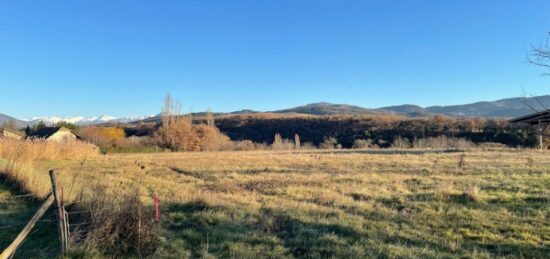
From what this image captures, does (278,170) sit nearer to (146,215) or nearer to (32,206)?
(32,206)

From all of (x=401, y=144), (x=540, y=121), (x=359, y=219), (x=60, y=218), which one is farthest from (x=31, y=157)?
(x=401, y=144)

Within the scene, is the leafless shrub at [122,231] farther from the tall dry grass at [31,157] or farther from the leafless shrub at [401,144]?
the leafless shrub at [401,144]

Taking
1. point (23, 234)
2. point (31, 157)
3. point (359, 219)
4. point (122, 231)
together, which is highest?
point (31, 157)

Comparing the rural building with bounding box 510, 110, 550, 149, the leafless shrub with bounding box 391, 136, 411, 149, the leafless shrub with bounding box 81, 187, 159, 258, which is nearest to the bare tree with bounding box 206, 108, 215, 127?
the leafless shrub with bounding box 391, 136, 411, 149

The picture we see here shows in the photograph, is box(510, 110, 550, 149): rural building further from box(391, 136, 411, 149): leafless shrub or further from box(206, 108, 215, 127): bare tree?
box(206, 108, 215, 127): bare tree

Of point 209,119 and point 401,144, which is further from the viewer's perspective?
point 209,119

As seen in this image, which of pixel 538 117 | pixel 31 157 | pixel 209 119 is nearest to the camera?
pixel 538 117

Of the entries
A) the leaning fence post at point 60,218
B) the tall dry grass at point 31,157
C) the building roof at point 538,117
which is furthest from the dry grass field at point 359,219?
the tall dry grass at point 31,157

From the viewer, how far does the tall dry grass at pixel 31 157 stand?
12.9 meters

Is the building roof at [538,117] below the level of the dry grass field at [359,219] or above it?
above

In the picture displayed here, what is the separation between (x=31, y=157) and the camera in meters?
23.8

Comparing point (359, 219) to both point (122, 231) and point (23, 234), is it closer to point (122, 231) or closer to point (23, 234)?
point (122, 231)

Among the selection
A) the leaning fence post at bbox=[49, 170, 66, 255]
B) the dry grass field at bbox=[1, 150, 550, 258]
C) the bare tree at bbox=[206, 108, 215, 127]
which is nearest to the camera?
the leaning fence post at bbox=[49, 170, 66, 255]

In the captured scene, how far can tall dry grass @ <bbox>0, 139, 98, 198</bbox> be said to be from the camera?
12870mm
